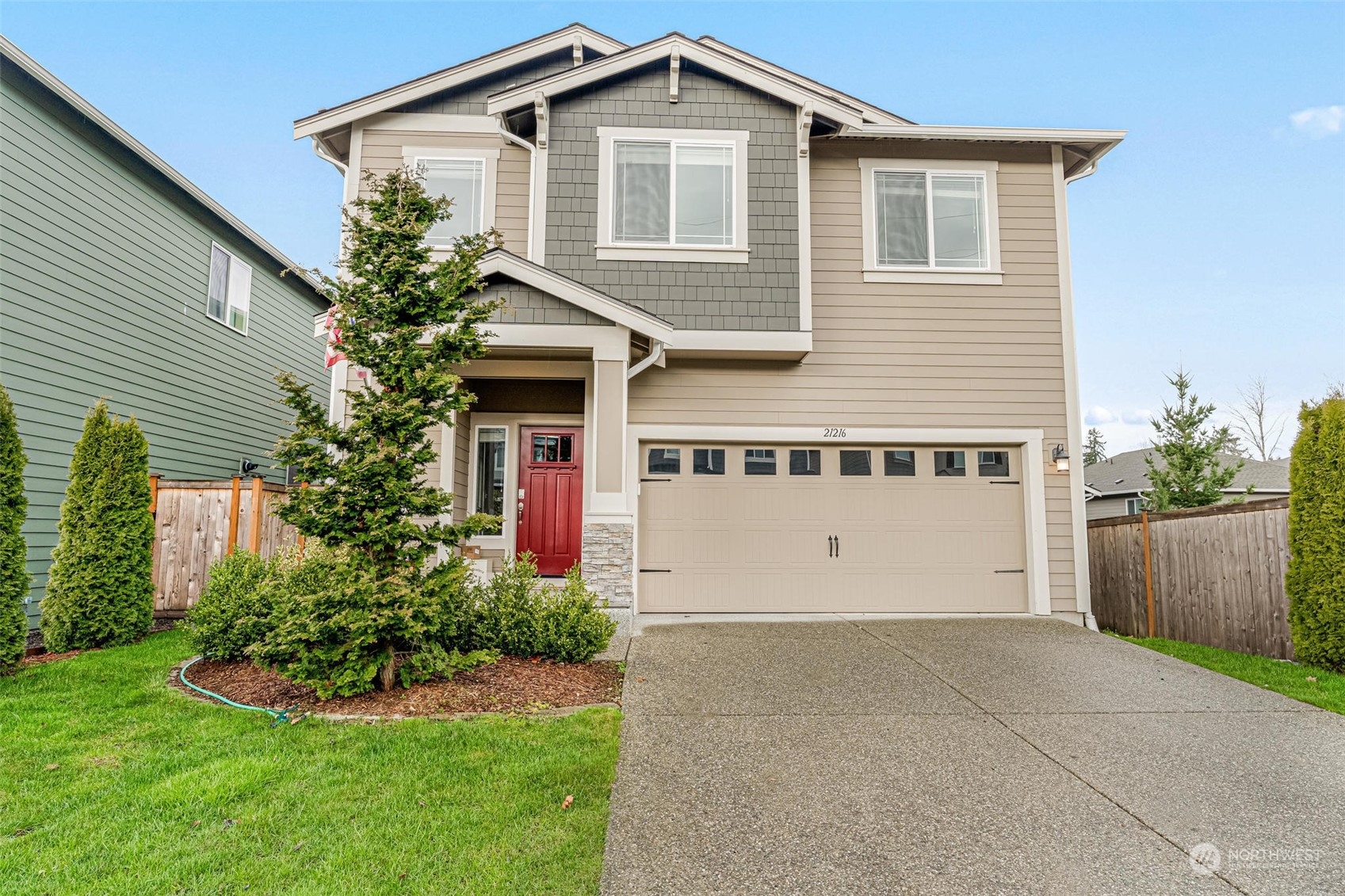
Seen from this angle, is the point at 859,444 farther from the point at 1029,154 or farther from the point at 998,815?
the point at 998,815

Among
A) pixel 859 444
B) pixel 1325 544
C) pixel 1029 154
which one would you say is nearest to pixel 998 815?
pixel 1325 544

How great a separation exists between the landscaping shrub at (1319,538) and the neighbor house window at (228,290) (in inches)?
547

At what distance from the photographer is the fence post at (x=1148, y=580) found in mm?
8531

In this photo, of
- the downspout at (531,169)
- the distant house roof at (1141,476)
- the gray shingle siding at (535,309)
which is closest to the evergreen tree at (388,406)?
the gray shingle siding at (535,309)

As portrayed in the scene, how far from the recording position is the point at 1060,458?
812 centimetres

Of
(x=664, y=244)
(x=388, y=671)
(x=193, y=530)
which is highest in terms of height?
(x=664, y=244)

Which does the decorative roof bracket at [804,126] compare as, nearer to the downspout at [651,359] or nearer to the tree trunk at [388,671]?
the downspout at [651,359]

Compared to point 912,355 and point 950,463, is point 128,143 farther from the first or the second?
point 950,463

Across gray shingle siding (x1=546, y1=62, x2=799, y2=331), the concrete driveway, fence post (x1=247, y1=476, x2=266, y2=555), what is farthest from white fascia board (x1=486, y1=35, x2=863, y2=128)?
the concrete driveway

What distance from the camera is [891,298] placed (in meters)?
8.37

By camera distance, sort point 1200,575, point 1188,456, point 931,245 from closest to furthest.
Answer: point 1200,575 < point 931,245 < point 1188,456

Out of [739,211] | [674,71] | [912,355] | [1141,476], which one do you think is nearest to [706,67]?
[674,71]

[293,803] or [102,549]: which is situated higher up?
[102,549]

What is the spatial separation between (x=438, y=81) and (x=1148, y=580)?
10.7 m
